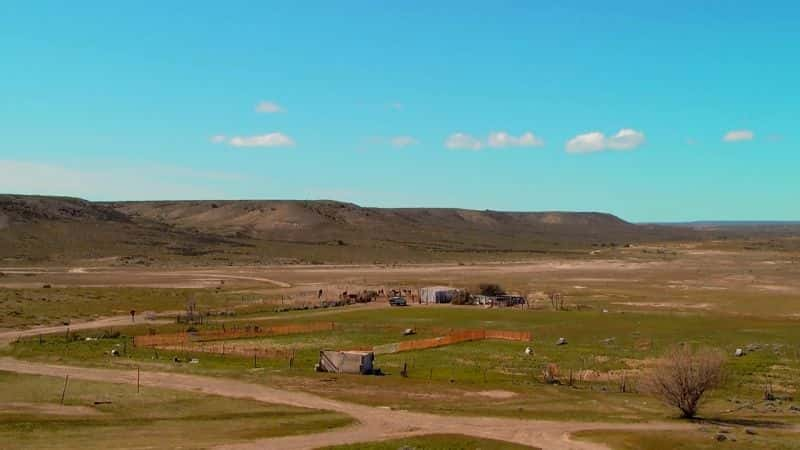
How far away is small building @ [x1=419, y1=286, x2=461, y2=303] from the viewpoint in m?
98.9

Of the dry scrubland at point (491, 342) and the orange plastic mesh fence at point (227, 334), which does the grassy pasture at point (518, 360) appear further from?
the orange plastic mesh fence at point (227, 334)

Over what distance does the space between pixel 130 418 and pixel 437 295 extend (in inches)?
2518

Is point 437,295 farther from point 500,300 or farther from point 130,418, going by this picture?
point 130,418

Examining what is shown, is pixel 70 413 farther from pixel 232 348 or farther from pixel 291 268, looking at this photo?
pixel 291 268

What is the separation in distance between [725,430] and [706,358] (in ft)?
14.8

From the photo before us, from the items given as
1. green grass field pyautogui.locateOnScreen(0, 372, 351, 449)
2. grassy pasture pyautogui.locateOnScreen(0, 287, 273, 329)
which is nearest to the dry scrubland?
grassy pasture pyautogui.locateOnScreen(0, 287, 273, 329)

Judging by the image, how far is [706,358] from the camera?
129 ft

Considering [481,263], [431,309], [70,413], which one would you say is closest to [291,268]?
[481,263]

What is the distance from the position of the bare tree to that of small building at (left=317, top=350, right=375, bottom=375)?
18.3 meters

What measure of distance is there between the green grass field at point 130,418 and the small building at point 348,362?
10.5m

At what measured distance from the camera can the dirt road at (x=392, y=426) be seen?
33.4 m

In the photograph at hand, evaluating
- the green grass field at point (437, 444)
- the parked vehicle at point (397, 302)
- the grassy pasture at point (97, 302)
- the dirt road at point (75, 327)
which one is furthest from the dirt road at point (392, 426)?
the parked vehicle at point (397, 302)

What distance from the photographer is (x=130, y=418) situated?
1470 inches

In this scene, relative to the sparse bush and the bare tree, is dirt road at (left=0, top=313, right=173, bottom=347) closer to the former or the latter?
the sparse bush
